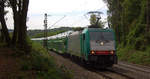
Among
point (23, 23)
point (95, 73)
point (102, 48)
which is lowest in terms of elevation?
point (95, 73)

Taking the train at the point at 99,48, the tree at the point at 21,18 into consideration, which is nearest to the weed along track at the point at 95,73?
the train at the point at 99,48

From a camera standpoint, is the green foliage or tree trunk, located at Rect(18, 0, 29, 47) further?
the green foliage

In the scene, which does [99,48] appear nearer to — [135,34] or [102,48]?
[102,48]

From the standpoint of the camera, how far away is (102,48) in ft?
63.5

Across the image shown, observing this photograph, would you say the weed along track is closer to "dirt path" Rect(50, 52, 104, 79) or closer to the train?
"dirt path" Rect(50, 52, 104, 79)

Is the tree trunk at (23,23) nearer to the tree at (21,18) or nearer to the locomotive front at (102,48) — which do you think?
the tree at (21,18)

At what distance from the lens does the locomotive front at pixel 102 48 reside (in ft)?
62.7

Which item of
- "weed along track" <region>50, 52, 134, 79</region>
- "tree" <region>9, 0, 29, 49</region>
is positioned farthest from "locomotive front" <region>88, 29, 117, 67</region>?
"tree" <region>9, 0, 29, 49</region>

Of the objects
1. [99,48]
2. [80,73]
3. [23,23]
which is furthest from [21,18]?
[99,48]

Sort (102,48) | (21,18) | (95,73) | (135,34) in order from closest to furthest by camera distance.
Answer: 1. (21,18)
2. (95,73)
3. (102,48)
4. (135,34)

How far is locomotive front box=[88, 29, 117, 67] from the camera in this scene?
62.7 ft

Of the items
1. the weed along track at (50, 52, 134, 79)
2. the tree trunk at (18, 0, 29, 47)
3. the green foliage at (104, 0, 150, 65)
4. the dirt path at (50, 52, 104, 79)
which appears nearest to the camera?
the weed along track at (50, 52, 134, 79)

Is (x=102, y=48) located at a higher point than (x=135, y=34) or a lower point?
lower

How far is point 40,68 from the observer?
12.8 m
